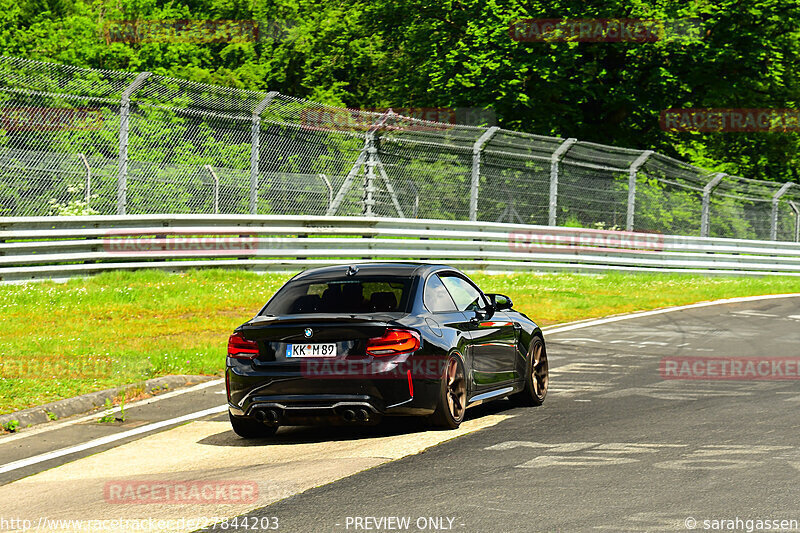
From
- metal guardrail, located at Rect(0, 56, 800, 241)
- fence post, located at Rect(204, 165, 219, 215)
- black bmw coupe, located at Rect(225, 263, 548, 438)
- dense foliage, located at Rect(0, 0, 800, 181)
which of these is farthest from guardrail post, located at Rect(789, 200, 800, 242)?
black bmw coupe, located at Rect(225, 263, 548, 438)

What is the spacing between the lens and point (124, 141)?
17.1 m

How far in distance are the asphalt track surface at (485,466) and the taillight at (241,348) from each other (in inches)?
25.8

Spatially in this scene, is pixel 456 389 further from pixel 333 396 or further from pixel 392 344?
pixel 333 396

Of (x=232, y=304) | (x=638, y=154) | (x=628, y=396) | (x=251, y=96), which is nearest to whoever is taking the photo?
(x=628, y=396)

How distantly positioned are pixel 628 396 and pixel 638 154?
16.6 metres

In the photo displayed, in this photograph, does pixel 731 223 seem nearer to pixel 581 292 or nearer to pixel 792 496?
pixel 581 292

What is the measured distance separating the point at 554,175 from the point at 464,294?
15.0 metres

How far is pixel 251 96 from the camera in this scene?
749 inches

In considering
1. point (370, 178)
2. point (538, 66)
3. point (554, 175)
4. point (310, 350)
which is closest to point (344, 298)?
point (310, 350)

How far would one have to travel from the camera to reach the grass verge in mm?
10852

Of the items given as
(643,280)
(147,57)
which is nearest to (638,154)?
(643,280)

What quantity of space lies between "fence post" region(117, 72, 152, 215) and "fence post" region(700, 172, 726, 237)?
1567 centimetres

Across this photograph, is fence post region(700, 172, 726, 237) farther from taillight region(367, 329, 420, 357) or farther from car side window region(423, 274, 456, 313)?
taillight region(367, 329, 420, 357)

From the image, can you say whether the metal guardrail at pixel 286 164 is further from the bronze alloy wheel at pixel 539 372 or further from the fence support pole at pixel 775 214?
the bronze alloy wheel at pixel 539 372
